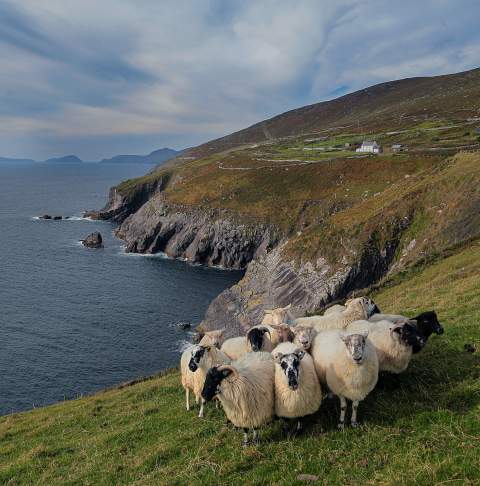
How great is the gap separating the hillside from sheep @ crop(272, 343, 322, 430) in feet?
115

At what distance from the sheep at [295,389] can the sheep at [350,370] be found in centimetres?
53

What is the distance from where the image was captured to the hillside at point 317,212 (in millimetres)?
59469

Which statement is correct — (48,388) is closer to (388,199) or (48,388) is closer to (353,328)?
(353,328)

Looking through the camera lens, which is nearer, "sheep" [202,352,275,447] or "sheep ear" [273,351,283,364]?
"sheep" [202,352,275,447]

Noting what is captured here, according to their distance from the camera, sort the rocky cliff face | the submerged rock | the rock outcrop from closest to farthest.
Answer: the rock outcrop, the submerged rock, the rocky cliff face

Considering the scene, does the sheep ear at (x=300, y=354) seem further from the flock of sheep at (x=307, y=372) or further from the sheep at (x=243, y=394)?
the sheep at (x=243, y=394)

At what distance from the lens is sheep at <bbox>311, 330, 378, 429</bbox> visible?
12.0 m

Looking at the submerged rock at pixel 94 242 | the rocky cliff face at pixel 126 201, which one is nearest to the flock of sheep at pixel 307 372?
the submerged rock at pixel 94 242

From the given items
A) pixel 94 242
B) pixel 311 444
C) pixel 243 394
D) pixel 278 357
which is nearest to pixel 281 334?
→ pixel 278 357

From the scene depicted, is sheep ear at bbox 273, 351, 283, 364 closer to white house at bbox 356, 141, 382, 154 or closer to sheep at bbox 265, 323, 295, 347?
sheep at bbox 265, 323, 295, 347

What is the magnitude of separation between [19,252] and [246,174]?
224ft

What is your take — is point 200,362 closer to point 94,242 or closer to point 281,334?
point 281,334

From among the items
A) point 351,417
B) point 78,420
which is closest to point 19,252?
point 78,420

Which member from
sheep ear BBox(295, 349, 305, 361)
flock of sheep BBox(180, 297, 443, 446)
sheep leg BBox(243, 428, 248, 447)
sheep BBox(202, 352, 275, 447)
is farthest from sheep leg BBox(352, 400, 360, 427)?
sheep leg BBox(243, 428, 248, 447)
